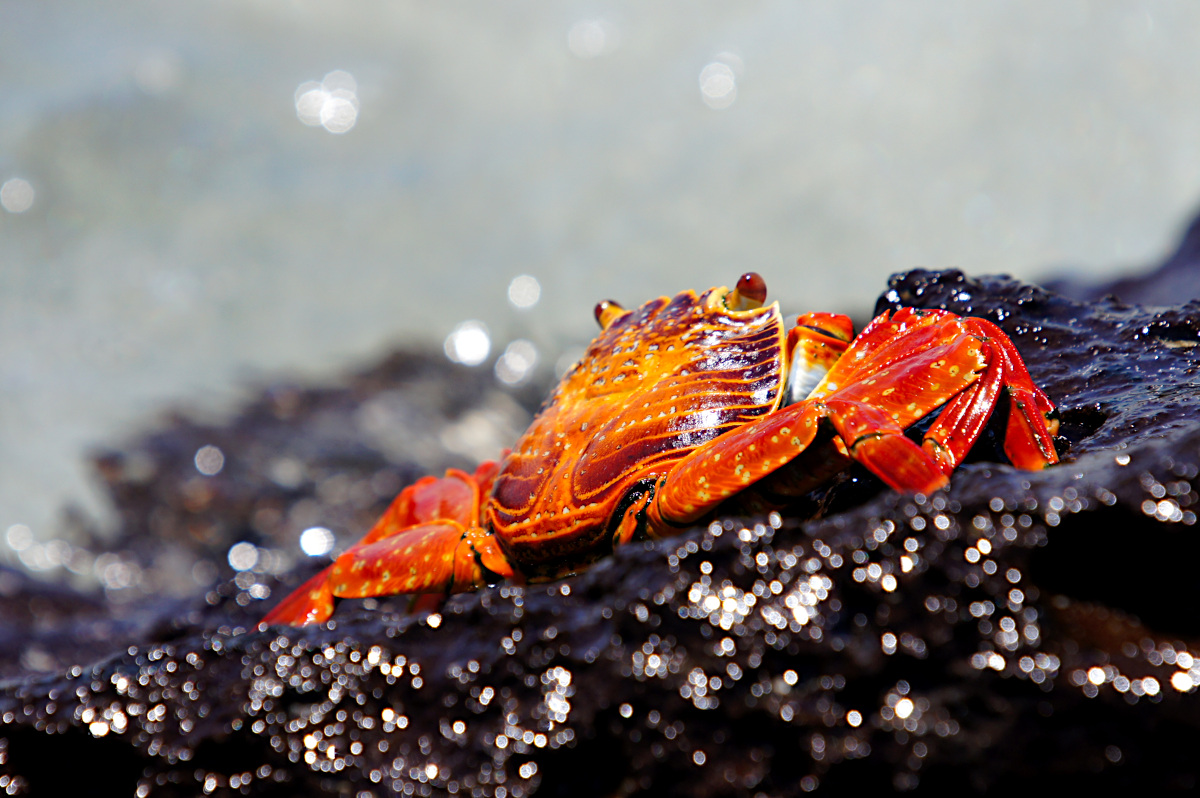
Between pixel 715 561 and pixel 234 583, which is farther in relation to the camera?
pixel 234 583

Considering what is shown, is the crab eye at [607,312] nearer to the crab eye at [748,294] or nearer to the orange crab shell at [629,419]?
the orange crab shell at [629,419]

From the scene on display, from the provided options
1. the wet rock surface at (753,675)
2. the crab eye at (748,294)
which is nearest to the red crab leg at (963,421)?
the wet rock surface at (753,675)

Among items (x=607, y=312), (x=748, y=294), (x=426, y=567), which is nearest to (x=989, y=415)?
(x=748, y=294)

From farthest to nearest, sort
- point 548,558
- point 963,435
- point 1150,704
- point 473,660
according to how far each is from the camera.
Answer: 1. point 548,558
2. point 963,435
3. point 473,660
4. point 1150,704

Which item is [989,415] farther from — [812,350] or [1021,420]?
[812,350]

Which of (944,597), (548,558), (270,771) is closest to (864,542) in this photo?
(944,597)

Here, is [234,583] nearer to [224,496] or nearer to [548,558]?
[548,558]

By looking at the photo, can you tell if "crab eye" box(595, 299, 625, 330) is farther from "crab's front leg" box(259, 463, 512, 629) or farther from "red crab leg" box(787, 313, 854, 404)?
"crab's front leg" box(259, 463, 512, 629)
